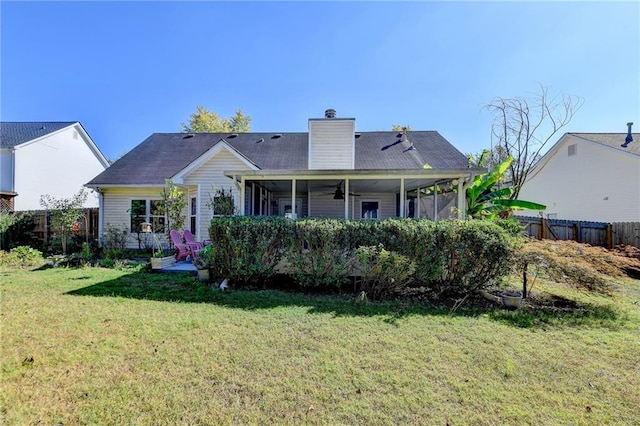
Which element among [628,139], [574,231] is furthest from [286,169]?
[628,139]

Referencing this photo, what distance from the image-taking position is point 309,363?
11.3 ft

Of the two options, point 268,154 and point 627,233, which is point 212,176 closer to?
point 268,154

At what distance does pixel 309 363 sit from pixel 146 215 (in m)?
12.7

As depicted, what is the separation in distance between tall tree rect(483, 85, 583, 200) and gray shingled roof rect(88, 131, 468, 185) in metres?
3.16

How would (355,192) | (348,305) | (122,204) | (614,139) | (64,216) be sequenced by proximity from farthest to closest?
(614,139) < (122,204) < (355,192) < (64,216) < (348,305)

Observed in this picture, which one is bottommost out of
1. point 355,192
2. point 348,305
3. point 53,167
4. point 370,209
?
A: point 348,305

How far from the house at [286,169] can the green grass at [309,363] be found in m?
4.22

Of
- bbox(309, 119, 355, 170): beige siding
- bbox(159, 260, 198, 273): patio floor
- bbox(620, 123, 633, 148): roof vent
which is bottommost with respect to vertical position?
bbox(159, 260, 198, 273): patio floor

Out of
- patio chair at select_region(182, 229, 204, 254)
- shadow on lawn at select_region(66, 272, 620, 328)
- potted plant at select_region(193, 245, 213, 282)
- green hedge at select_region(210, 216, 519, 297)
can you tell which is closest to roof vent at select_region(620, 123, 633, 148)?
shadow on lawn at select_region(66, 272, 620, 328)

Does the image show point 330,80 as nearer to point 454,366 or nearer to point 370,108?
point 370,108

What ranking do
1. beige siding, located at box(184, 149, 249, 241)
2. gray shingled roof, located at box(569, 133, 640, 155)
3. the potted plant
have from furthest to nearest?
gray shingled roof, located at box(569, 133, 640, 155), beige siding, located at box(184, 149, 249, 241), the potted plant

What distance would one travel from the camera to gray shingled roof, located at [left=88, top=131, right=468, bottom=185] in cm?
1366

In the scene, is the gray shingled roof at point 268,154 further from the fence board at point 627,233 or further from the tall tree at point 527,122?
the fence board at point 627,233

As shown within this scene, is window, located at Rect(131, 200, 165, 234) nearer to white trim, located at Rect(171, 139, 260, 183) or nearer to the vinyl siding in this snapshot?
white trim, located at Rect(171, 139, 260, 183)
